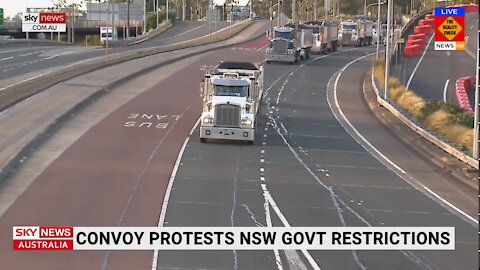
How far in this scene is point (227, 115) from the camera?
32.9 m

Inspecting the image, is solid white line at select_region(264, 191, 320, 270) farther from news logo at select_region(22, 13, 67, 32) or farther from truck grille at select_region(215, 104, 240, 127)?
news logo at select_region(22, 13, 67, 32)

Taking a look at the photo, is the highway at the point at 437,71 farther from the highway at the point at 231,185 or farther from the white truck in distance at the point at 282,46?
the highway at the point at 231,185

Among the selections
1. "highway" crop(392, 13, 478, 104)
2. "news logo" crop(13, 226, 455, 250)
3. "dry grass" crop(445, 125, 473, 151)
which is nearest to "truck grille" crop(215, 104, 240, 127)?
"dry grass" crop(445, 125, 473, 151)

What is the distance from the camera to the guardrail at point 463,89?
181 feet

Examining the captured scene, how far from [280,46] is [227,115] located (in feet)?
140

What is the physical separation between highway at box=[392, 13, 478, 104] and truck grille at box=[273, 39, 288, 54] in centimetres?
1000

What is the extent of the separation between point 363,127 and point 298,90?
52.1 feet

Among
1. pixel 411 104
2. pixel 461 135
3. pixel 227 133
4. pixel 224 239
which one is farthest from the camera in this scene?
pixel 411 104

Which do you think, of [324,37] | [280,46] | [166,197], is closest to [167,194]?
[166,197]

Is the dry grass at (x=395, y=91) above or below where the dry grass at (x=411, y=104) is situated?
above

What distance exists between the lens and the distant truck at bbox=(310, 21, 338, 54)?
293ft

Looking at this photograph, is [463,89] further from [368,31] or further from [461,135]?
[368,31]

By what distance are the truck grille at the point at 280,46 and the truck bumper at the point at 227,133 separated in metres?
42.5

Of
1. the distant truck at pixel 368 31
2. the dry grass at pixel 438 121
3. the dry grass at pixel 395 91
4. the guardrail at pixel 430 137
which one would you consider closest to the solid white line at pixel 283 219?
the guardrail at pixel 430 137
